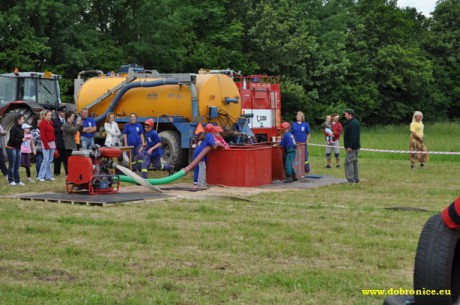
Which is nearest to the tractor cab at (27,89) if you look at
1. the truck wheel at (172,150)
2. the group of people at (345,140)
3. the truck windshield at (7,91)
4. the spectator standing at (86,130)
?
the truck windshield at (7,91)

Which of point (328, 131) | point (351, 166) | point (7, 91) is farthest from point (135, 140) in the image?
point (7, 91)

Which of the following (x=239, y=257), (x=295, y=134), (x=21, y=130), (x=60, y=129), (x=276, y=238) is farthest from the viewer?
(x=295, y=134)

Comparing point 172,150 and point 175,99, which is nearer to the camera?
point 172,150

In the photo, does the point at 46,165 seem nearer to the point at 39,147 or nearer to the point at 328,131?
the point at 39,147

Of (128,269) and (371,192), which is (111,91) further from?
(128,269)

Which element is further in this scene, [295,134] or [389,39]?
[389,39]

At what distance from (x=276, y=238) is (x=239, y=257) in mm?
1347

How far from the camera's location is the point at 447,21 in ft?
225

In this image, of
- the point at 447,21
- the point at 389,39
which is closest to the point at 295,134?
the point at 389,39

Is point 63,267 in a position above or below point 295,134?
below

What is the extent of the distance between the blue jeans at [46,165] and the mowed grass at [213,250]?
421 centimetres

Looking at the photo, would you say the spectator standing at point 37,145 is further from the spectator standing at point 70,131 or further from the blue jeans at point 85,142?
the blue jeans at point 85,142

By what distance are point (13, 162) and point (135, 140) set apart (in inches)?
133

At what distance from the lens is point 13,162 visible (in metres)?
17.3
